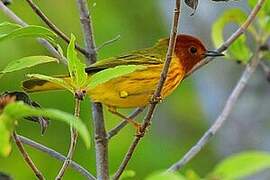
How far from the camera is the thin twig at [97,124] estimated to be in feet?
8.31

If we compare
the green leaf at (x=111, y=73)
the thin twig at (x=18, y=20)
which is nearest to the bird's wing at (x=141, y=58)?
the thin twig at (x=18, y=20)

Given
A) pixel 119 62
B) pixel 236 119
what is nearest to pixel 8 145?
pixel 119 62

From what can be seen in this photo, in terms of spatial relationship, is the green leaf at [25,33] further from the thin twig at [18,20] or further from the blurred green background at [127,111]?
the blurred green background at [127,111]

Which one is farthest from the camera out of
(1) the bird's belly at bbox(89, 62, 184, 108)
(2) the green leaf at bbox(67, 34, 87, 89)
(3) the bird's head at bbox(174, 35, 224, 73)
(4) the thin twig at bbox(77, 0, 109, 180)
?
(3) the bird's head at bbox(174, 35, 224, 73)

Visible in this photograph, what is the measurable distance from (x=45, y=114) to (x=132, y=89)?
195cm

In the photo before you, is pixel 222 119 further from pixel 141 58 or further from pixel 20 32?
pixel 20 32

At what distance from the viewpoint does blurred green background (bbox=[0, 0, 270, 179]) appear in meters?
4.94

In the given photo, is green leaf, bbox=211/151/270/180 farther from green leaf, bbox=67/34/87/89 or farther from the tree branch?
the tree branch

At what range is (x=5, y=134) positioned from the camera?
151 cm

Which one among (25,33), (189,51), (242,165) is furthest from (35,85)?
(242,165)

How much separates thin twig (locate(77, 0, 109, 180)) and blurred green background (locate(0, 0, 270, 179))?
5.89ft

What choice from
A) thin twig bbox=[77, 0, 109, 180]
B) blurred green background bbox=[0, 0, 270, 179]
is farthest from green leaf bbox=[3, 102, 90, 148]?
blurred green background bbox=[0, 0, 270, 179]

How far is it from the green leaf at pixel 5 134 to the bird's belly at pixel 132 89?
5.47 ft

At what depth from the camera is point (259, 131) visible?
217 inches
